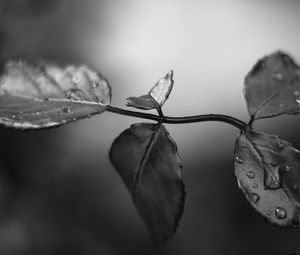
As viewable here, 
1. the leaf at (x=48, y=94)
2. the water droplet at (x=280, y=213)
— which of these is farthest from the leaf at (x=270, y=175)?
the leaf at (x=48, y=94)

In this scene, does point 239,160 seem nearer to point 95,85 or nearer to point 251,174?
point 251,174

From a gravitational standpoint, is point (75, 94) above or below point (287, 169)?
above

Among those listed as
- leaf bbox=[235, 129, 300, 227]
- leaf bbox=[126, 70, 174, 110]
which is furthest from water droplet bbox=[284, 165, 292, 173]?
leaf bbox=[126, 70, 174, 110]

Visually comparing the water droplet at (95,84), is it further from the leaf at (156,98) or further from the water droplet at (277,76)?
the water droplet at (277,76)

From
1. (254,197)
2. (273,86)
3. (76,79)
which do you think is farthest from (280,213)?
(76,79)

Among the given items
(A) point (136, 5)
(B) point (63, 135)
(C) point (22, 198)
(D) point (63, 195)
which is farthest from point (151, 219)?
(A) point (136, 5)

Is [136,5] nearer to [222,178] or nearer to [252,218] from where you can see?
[222,178]
